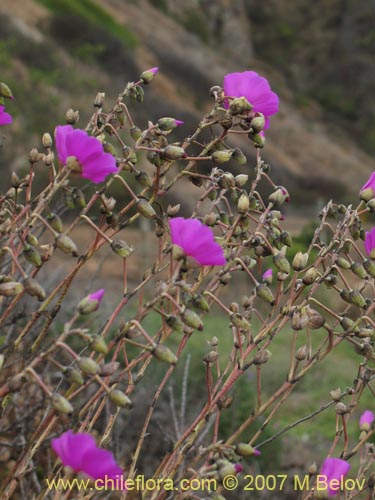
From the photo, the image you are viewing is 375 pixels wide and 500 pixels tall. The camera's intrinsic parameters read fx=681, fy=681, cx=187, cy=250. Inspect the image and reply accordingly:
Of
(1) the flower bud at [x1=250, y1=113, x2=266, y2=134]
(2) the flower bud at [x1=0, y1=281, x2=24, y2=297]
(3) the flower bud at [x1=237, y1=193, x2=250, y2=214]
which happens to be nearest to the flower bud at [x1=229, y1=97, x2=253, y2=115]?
(1) the flower bud at [x1=250, y1=113, x2=266, y2=134]

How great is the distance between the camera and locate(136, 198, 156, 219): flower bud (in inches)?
43.4

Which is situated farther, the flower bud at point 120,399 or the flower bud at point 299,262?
the flower bud at point 299,262

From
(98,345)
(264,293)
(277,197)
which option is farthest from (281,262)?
(98,345)

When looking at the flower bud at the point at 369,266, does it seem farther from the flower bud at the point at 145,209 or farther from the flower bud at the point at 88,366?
the flower bud at the point at 88,366

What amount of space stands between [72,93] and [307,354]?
1578 centimetres

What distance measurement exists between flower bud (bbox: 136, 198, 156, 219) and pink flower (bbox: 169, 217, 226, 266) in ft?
0.32

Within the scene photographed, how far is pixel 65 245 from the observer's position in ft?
3.22

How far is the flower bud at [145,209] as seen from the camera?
110 cm

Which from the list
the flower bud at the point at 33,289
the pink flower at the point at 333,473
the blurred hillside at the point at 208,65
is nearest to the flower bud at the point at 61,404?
the flower bud at the point at 33,289

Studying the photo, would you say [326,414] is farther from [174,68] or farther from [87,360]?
[174,68]

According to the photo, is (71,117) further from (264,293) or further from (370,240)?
(370,240)

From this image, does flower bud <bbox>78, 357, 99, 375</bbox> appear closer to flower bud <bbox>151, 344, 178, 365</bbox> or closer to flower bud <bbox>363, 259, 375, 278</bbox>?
flower bud <bbox>151, 344, 178, 365</bbox>

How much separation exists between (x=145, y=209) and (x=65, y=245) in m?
0.18

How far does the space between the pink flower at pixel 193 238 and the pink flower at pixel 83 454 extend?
304 millimetres
